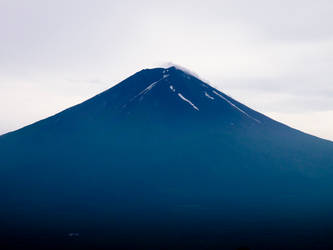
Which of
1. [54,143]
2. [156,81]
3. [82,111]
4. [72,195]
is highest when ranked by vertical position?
[156,81]

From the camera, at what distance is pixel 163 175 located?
410 ft

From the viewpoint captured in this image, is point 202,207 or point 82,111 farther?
point 82,111

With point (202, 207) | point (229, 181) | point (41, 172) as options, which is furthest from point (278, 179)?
point (41, 172)

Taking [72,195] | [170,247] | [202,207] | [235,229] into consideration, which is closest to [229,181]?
[202,207]

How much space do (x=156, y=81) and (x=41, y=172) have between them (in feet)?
181

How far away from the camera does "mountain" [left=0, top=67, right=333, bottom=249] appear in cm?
6738

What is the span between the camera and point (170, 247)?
58719mm

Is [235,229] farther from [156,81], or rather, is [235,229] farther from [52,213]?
[156,81]

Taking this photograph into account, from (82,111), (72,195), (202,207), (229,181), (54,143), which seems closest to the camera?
(202,207)

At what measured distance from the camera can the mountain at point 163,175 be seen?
67375 millimetres

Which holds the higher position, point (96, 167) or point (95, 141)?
point (95, 141)

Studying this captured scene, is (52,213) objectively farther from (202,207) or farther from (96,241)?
(202,207)

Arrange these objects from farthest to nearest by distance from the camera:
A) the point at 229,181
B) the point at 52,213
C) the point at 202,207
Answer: the point at 229,181 < the point at 202,207 < the point at 52,213

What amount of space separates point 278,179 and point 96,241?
7710 cm
